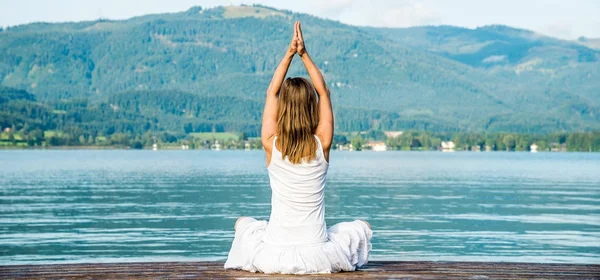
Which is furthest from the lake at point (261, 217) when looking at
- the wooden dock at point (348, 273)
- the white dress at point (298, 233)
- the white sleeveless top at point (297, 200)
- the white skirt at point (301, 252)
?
the white sleeveless top at point (297, 200)

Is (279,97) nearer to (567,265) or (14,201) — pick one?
(567,265)

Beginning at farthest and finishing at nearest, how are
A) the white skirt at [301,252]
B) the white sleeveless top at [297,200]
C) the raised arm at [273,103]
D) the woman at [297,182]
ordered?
the white skirt at [301,252], the white sleeveless top at [297,200], the raised arm at [273,103], the woman at [297,182]

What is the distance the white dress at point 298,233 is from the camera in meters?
9.02

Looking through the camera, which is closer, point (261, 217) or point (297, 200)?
point (297, 200)

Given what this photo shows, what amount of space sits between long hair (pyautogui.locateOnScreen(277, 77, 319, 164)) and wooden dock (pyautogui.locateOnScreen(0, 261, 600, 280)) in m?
1.20

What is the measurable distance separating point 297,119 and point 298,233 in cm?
115

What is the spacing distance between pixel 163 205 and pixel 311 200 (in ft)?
112

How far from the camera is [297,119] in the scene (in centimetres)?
872

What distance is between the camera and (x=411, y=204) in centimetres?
4409

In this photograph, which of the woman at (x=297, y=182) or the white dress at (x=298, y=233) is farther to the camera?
the white dress at (x=298, y=233)

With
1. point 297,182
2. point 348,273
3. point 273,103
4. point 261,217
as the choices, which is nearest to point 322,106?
point 273,103

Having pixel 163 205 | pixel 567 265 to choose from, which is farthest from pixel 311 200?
pixel 163 205

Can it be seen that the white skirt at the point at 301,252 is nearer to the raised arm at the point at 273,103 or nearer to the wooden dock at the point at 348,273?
the wooden dock at the point at 348,273

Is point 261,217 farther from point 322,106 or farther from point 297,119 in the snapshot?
point 297,119
